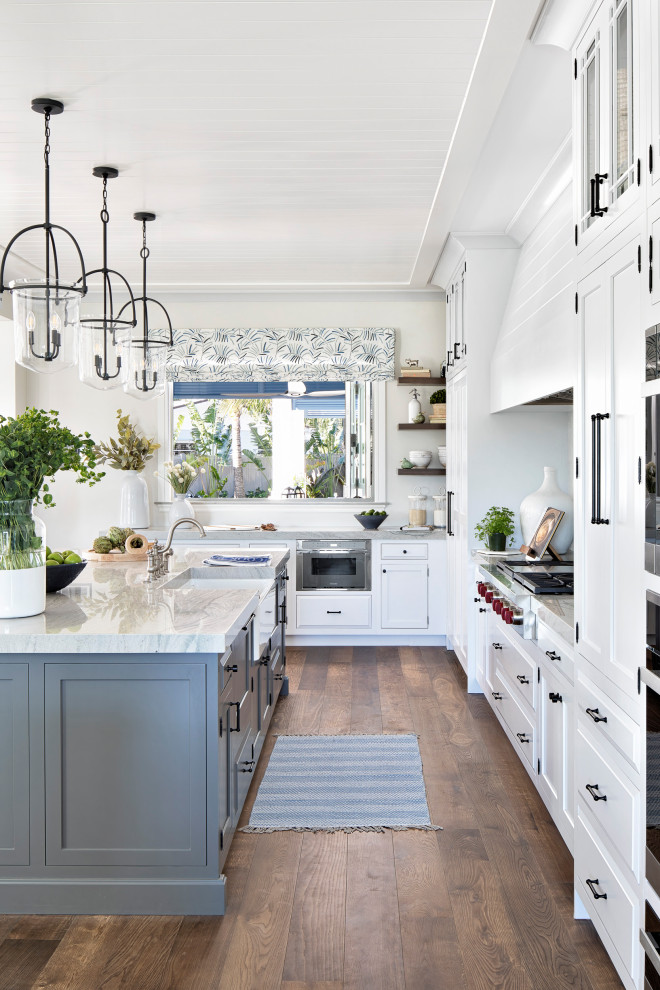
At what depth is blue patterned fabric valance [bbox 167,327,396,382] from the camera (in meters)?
6.77

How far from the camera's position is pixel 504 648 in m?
4.08

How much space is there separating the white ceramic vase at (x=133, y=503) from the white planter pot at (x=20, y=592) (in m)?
3.05

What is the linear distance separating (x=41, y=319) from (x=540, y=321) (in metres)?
2.24

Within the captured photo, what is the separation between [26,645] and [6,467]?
596 millimetres

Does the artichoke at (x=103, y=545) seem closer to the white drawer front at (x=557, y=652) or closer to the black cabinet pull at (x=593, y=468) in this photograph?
the white drawer front at (x=557, y=652)

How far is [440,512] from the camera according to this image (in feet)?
21.3

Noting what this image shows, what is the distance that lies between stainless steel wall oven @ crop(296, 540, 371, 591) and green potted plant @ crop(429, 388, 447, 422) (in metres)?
1.18

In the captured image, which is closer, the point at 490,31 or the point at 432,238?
the point at 490,31

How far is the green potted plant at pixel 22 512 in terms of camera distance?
2.71 m

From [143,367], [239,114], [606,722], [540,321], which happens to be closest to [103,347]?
[143,367]

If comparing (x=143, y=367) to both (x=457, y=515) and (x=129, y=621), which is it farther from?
(x=457, y=515)

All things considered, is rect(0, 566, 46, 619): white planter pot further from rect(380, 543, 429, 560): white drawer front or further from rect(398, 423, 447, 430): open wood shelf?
rect(398, 423, 447, 430): open wood shelf

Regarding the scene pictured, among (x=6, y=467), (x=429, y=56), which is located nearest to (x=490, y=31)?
(x=429, y=56)

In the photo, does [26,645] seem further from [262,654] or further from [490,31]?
[490,31]
